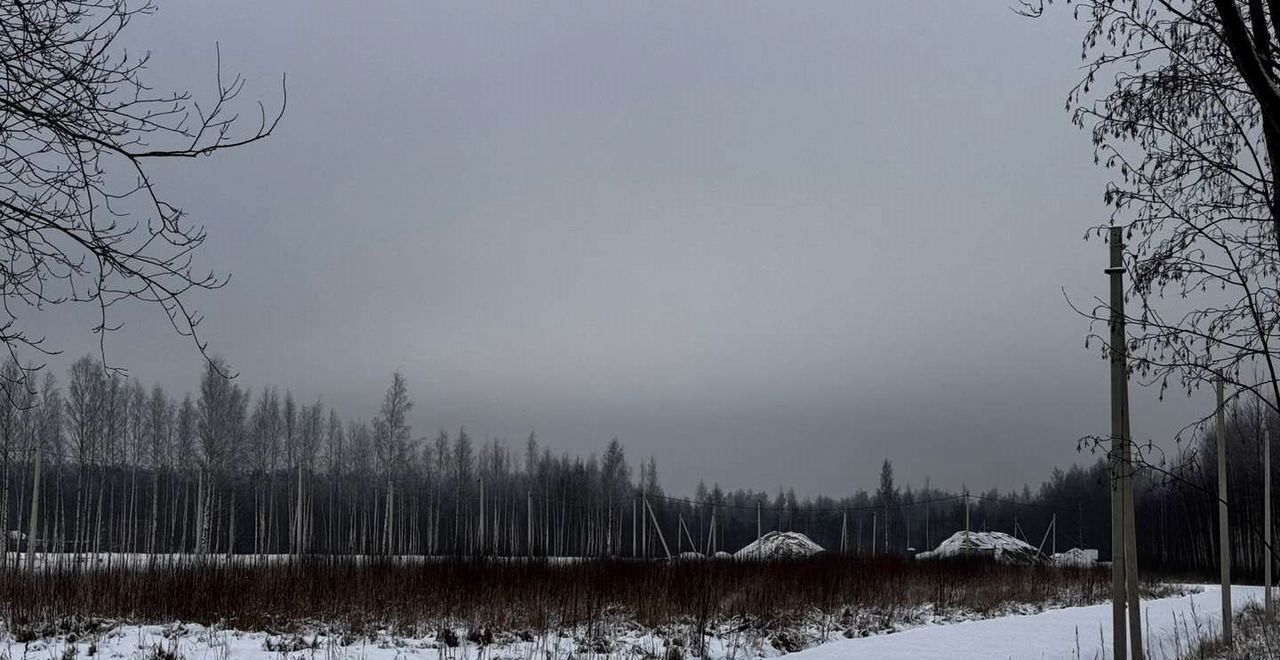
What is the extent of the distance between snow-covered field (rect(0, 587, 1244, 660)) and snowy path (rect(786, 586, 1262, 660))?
12 millimetres

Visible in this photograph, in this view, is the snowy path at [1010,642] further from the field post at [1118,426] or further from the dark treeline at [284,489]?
the dark treeline at [284,489]

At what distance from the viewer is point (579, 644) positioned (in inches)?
340

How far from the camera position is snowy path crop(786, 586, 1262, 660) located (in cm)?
891

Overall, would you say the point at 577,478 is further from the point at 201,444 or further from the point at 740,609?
the point at 740,609

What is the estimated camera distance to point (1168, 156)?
6477 mm

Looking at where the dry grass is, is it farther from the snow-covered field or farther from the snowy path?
Answer: the snowy path

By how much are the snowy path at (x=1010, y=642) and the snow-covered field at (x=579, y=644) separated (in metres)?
0.01

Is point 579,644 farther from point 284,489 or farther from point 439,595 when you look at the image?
point 284,489

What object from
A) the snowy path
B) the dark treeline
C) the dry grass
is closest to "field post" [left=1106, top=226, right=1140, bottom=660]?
the snowy path

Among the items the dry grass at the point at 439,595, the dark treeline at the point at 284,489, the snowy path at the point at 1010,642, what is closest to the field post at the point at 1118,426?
the snowy path at the point at 1010,642

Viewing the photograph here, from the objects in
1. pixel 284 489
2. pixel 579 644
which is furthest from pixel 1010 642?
pixel 284 489

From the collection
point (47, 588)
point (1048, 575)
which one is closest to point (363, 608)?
point (47, 588)

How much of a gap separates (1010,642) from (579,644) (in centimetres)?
471

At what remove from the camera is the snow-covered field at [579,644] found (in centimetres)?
794
